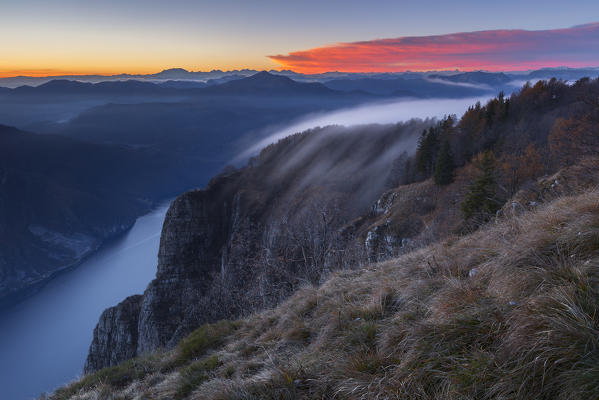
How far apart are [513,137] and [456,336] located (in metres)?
61.0

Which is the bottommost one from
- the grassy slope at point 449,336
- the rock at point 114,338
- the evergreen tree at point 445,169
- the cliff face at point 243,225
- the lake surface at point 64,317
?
the lake surface at point 64,317

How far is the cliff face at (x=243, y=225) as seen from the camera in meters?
41.7

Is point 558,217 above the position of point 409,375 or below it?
above

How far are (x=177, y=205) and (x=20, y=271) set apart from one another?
16298 cm

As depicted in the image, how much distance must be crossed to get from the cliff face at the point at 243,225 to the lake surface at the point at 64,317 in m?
45.5

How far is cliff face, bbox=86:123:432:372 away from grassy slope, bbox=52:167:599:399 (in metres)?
19.3

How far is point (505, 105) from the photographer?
→ 60719mm

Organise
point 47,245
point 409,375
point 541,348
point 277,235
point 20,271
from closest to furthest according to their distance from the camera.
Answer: point 541,348, point 409,375, point 277,235, point 20,271, point 47,245

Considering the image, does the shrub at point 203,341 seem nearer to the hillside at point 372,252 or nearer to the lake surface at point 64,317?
the hillside at point 372,252

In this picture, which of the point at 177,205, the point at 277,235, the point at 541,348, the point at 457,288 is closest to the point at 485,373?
the point at 541,348

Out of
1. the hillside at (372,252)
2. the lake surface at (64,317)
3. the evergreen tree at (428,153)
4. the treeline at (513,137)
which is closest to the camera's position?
the hillside at (372,252)

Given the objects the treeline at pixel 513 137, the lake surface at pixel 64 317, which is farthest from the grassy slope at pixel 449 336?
the lake surface at pixel 64 317

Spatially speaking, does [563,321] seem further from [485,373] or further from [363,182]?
[363,182]

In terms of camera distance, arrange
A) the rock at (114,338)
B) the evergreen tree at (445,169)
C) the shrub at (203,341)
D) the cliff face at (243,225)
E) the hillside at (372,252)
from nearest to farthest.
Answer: the hillside at (372,252) < the shrub at (203,341) < the cliff face at (243,225) < the evergreen tree at (445,169) < the rock at (114,338)
